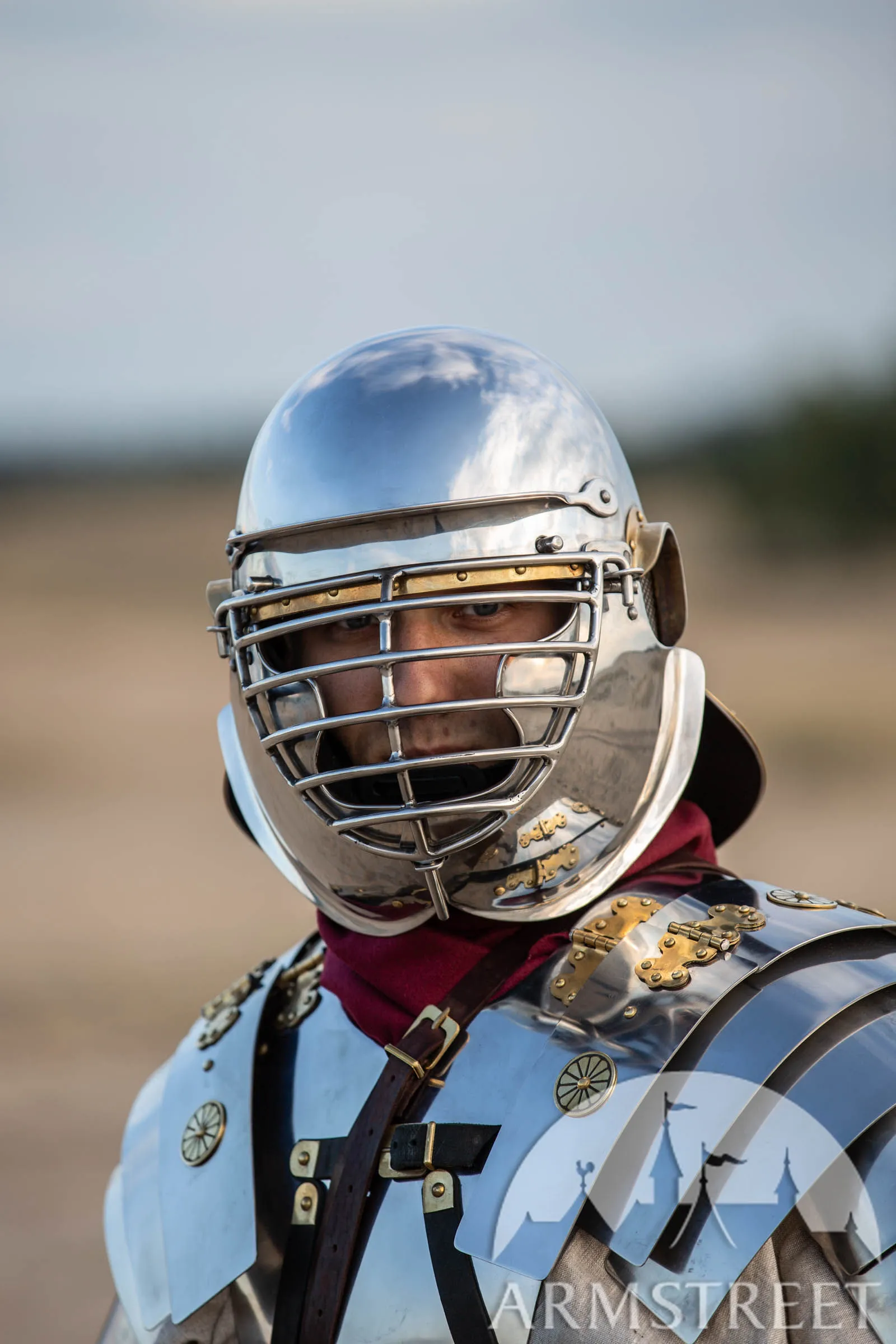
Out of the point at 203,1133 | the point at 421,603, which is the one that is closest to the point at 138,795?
the point at 203,1133

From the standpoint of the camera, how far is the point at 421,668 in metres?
2.23

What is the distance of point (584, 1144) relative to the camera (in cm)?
204

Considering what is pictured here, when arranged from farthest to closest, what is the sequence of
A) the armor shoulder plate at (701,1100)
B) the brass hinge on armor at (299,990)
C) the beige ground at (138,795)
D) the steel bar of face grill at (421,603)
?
the beige ground at (138,795) → the brass hinge on armor at (299,990) → the steel bar of face grill at (421,603) → the armor shoulder plate at (701,1100)

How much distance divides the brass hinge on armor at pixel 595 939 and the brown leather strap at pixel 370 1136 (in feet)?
0.36

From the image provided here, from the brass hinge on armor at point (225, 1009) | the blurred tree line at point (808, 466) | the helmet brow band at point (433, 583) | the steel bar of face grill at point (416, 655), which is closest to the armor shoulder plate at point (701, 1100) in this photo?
the steel bar of face grill at point (416, 655)

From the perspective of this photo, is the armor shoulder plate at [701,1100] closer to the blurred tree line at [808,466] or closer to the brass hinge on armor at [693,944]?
the brass hinge on armor at [693,944]

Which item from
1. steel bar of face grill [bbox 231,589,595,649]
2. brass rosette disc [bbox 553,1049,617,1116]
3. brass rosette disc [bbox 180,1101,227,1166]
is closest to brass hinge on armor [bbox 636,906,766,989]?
brass rosette disc [bbox 553,1049,617,1116]

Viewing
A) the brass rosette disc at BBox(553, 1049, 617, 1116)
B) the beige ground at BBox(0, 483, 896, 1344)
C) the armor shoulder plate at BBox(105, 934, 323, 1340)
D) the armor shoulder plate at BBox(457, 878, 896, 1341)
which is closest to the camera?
the armor shoulder plate at BBox(457, 878, 896, 1341)

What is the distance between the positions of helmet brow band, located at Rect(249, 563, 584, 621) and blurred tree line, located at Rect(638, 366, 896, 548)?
18.1 metres

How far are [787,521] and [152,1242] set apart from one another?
64.3ft

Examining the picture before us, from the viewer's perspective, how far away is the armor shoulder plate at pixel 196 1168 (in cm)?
232

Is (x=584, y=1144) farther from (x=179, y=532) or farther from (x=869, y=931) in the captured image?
(x=179, y=532)

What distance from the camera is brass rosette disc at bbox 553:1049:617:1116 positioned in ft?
6.79

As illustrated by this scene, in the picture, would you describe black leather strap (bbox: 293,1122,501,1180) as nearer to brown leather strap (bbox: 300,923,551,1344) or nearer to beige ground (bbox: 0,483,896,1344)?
brown leather strap (bbox: 300,923,551,1344)
